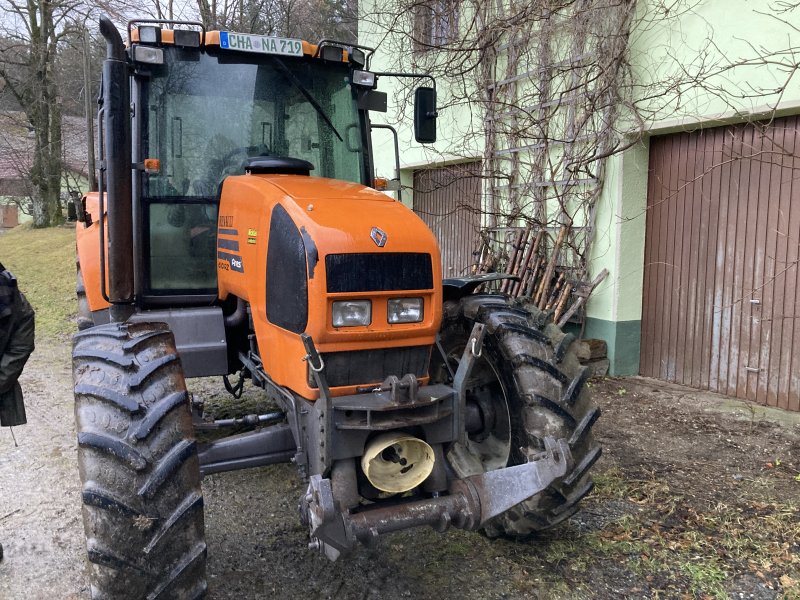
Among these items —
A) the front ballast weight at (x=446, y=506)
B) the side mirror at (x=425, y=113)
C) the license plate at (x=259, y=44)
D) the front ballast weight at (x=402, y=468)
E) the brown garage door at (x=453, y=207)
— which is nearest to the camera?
the front ballast weight at (x=446, y=506)

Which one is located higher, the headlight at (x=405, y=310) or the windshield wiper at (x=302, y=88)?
the windshield wiper at (x=302, y=88)

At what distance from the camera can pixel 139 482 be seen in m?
2.43

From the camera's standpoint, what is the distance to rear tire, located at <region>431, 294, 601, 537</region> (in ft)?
10.2

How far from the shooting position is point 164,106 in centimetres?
363

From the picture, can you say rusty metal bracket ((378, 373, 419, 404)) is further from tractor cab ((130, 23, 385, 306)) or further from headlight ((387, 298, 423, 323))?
tractor cab ((130, 23, 385, 306))

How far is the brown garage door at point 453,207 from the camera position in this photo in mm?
9211

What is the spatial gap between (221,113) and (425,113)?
120 cm

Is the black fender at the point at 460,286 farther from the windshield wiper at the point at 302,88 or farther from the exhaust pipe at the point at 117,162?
the exhaust pipe at the point at 117,162

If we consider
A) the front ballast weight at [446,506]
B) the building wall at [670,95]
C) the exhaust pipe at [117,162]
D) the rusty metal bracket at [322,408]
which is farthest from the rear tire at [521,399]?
the building wall at [670,95]

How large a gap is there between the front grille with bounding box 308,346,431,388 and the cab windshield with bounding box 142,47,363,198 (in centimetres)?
151

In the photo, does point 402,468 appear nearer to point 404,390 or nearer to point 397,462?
point 397,462

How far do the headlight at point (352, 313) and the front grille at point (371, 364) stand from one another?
0.13m

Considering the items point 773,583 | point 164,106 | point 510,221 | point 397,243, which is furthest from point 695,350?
point 164,106

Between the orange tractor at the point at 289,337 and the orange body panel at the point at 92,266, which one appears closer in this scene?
the orange tractor at the point at 289,337
